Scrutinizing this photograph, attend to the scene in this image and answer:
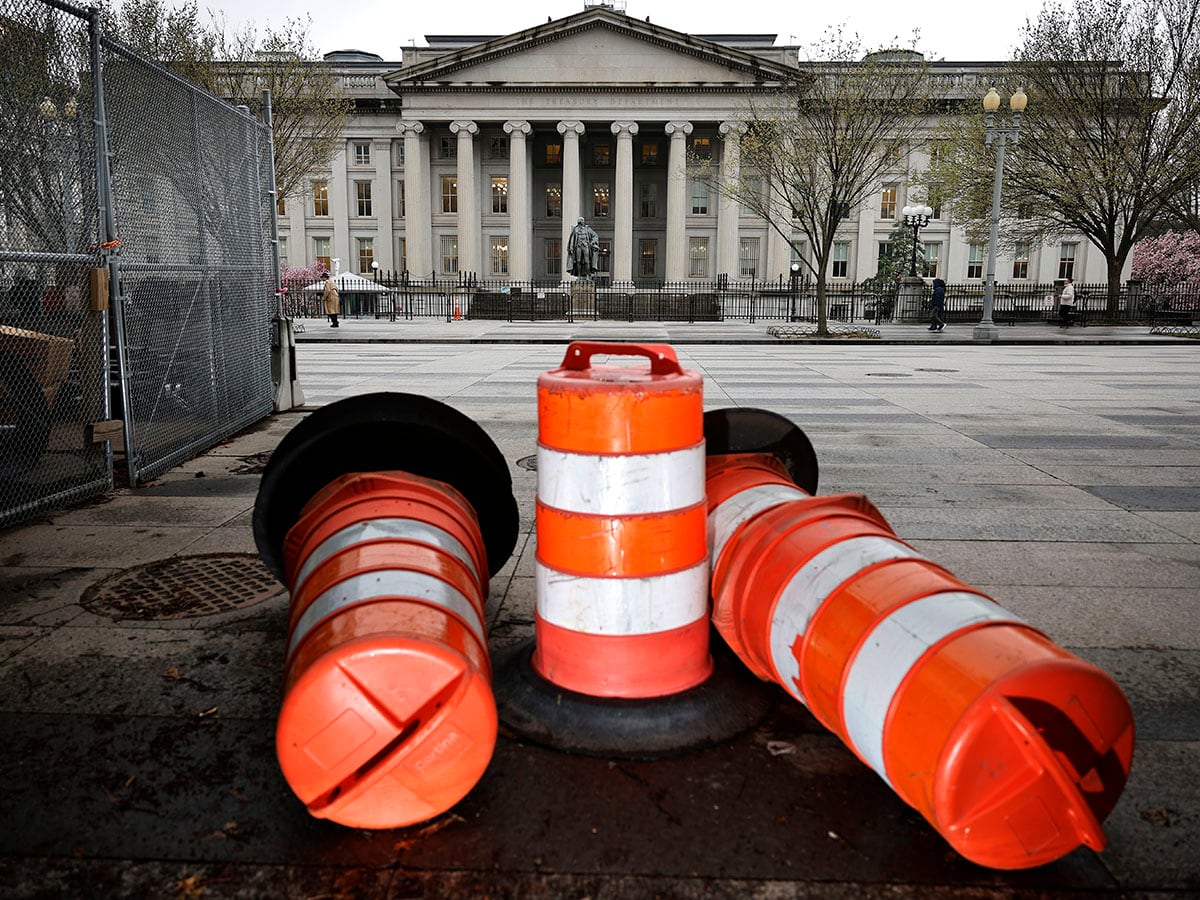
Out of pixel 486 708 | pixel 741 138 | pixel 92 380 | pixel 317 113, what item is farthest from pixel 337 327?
pixel 486 708

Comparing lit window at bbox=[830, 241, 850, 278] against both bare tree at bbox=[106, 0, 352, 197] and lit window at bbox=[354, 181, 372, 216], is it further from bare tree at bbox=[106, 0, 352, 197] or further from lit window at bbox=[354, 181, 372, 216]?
bare tree at bbox=[106, 0, 352, 197]

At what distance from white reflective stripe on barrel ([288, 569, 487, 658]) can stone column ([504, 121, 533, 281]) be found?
2479 inches

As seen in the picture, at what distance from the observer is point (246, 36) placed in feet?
98.2

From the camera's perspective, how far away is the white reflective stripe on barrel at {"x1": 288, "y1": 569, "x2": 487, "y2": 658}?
8.59 ft

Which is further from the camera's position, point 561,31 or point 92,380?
point 561,31

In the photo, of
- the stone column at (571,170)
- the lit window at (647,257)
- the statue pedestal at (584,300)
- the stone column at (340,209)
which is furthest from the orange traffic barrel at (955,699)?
the stone column at (340,209)

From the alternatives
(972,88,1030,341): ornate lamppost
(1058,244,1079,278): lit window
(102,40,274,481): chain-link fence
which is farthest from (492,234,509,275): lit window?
(102,40,274,481): chain-link fence

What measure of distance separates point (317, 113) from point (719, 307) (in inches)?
889

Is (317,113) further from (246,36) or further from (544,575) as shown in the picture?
(544,575)

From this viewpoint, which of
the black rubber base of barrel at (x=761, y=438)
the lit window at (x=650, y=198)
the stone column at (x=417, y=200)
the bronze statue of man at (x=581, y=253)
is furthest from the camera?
the lit window at (x=650, y=198)

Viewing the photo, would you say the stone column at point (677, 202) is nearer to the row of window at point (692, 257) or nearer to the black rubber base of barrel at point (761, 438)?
the row of window at point (692, 257)

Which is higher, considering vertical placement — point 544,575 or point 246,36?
point 246,36

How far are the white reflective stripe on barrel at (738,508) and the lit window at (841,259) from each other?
71439 millimetres

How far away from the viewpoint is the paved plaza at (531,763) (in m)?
2.33
